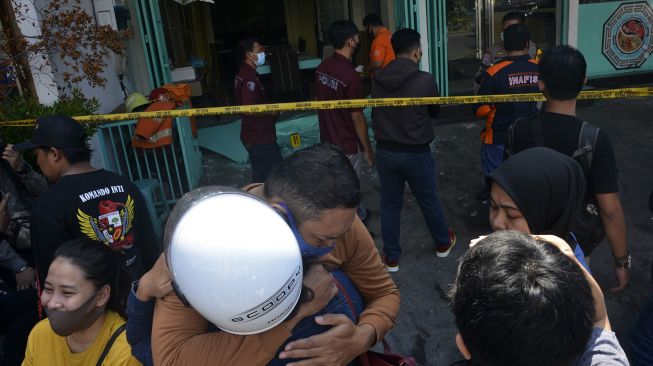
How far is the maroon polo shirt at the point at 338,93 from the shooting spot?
Answer: 4.38 meters

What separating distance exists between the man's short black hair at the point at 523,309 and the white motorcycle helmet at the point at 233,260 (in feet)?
1.46

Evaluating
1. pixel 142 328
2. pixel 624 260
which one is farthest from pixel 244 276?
pixel 624 260

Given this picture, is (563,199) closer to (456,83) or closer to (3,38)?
(3,38)

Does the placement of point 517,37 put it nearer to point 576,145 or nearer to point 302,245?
point 576,145

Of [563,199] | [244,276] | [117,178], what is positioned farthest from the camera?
[117,178]

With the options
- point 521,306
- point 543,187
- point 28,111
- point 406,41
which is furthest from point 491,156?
point 28,111

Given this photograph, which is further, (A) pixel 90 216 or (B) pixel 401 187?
(B) pixel 401 187

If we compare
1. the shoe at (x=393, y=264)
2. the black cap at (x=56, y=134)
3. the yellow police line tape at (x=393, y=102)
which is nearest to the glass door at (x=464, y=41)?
the yellow police line tape at (x=393, y=102)

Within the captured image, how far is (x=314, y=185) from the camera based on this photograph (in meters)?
1.57

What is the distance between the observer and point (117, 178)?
277cm

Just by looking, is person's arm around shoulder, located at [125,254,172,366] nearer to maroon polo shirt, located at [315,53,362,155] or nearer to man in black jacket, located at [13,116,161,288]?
man in black jacket, located at [13,116,161,288]

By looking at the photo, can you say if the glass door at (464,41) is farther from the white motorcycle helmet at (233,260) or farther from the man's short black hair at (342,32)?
the white motorcycle helmet at (233,260)

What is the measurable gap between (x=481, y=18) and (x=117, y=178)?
758 cm

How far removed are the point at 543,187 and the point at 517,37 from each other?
2.59m
